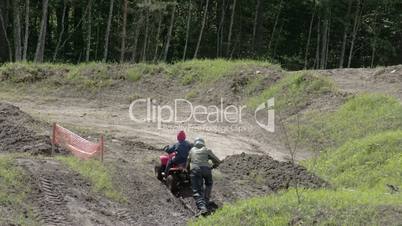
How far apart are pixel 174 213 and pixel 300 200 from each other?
2.83m

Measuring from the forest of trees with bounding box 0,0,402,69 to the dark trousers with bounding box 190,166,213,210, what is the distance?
96.9ft

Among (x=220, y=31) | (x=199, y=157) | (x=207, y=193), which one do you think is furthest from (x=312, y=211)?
(x=220, y=31)

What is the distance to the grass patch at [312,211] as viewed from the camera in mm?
11930

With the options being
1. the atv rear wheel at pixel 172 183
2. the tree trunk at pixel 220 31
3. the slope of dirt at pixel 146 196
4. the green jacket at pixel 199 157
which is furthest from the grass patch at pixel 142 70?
the tree trunk at pixel 220 31

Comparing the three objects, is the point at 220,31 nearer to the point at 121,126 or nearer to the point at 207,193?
the point at 121,126

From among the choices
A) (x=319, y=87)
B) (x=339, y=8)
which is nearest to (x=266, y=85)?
(x=319, y=87)

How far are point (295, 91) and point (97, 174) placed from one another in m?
13.2

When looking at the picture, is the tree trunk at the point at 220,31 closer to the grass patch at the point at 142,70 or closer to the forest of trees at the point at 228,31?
the forest of trees at the point at 228,31

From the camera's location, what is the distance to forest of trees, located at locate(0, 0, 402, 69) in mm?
45594

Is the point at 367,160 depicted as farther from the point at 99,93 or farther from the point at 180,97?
the point at 99,93

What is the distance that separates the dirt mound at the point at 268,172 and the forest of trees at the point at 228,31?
1033 inches

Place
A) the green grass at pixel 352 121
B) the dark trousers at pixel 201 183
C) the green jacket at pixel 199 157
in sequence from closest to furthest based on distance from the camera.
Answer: the dark trousers at pixel 201 183 → the green jacket at pixel 199 157 → the green grass at pixel 352 121

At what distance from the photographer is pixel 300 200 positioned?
12922 mm

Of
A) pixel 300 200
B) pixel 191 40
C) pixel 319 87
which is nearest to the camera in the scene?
pixel 300 200
